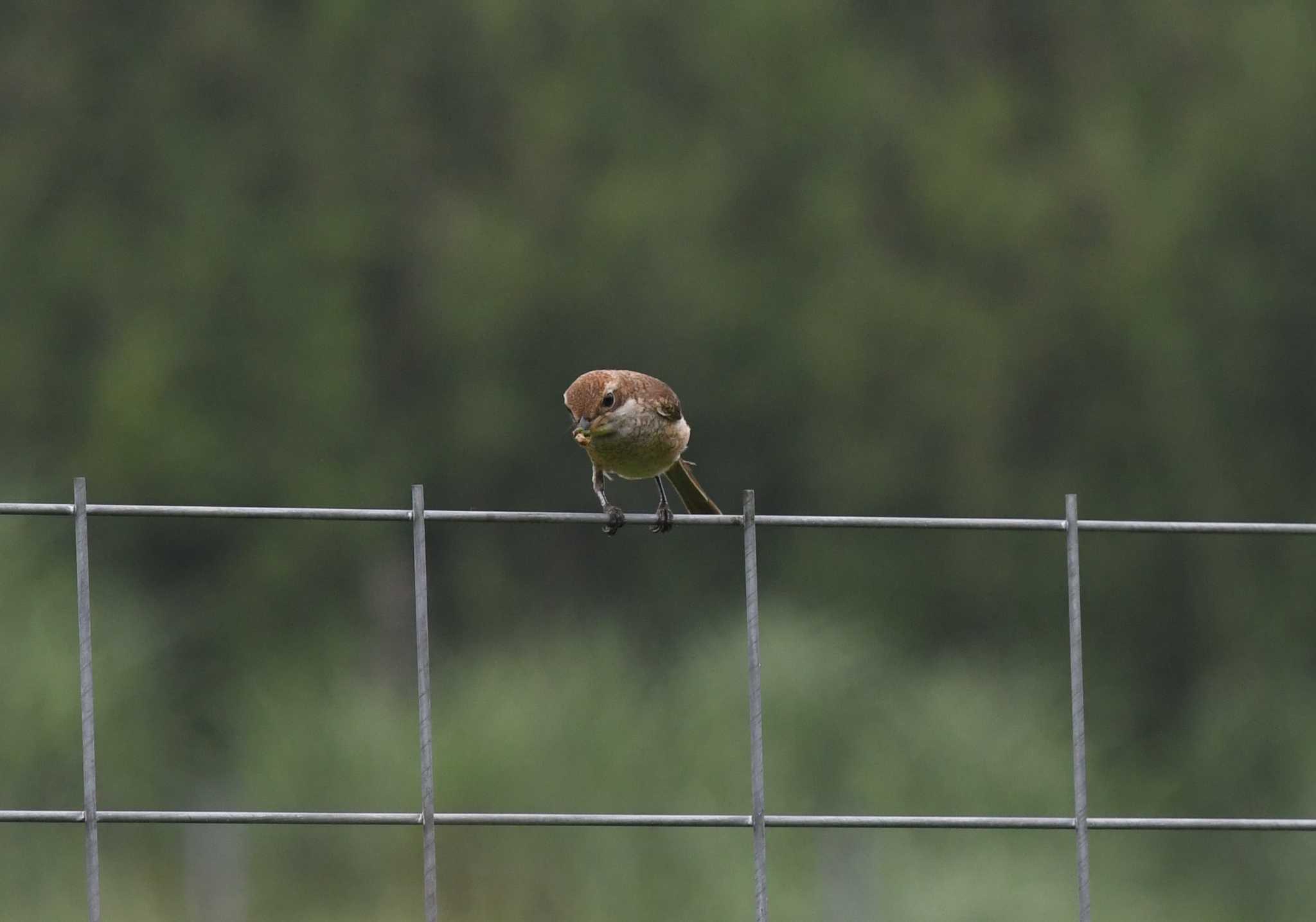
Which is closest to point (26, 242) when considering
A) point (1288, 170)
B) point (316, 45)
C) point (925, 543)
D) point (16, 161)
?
point (16, 161)

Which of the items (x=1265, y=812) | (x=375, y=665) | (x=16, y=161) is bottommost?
(x=1265, y=812)

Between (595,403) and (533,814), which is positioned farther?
(595,403)

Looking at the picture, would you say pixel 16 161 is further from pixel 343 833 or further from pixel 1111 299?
pixel 1111 299

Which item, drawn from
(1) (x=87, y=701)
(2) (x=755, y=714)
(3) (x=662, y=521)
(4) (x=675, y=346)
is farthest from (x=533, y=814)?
(4) (x=675, y=346)

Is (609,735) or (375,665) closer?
(609,735)

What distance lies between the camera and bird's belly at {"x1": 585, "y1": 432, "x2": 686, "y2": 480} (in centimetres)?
568

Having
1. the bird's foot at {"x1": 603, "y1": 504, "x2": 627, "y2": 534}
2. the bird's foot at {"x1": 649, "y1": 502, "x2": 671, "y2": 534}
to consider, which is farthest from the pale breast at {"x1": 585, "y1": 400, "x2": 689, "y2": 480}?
the bird's foot at {"x1": 603, "y1": 504, "x2": 627, "y2": 534}

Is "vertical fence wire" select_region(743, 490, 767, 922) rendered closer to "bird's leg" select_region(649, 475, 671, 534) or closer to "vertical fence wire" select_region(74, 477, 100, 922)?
"bird's leg" select_region(649, 475, 671, 534)

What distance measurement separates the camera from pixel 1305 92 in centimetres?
2331

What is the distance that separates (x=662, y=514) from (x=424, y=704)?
5.38 feet

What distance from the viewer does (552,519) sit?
385 centimetres

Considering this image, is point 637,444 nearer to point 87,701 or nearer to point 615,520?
point 615,520

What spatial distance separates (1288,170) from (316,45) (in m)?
10.9

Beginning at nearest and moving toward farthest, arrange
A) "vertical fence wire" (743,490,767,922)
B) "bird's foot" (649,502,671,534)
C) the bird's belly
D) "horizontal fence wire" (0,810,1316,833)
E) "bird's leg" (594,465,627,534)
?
"horizontal fence wire" (0,810,1316,833) < "vertical fence wire" (743,490,767,922) < "bird's leg" (594,465,627,534) < "bird's foot" (649,502,671,534) < the bird's belly
